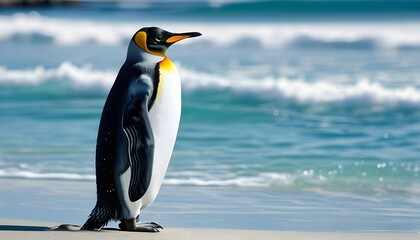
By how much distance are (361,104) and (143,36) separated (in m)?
7.05

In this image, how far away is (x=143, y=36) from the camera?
445cm

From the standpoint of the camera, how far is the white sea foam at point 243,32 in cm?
2030

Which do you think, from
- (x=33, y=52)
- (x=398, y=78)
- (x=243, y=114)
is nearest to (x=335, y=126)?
(x=243, y=114)

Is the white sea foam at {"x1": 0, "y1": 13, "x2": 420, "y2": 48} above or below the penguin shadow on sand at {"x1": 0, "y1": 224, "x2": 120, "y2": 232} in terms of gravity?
above

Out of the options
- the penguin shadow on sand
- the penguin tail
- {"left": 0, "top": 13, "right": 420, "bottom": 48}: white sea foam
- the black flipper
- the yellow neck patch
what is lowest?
the penguin shadow on sand

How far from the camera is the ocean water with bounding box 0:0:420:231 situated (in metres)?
5.48

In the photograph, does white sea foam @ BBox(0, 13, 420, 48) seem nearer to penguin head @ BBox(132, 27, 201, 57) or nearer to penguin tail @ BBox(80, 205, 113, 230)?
penguin head @ BBox(132, 27, 201, 57)

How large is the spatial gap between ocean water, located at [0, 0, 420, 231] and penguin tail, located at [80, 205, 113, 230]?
1.72 feet

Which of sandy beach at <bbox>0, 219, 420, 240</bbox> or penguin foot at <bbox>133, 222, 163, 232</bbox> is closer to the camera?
sandy beach at <bbox>0, 219, 420, 240</bbox>

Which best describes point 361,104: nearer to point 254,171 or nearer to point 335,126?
point 335,126

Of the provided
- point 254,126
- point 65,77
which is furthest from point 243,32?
point 254,126

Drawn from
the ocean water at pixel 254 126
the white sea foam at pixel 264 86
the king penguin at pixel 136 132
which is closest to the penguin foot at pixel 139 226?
the king penguin at pixel 136 132

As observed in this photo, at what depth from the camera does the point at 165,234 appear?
4391 mm

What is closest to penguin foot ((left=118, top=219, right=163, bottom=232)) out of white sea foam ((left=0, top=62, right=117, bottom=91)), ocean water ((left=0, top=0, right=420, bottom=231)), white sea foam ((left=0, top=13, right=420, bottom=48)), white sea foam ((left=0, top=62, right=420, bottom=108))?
ocean water ((left=0, top=0, right=420, bottom=231))
